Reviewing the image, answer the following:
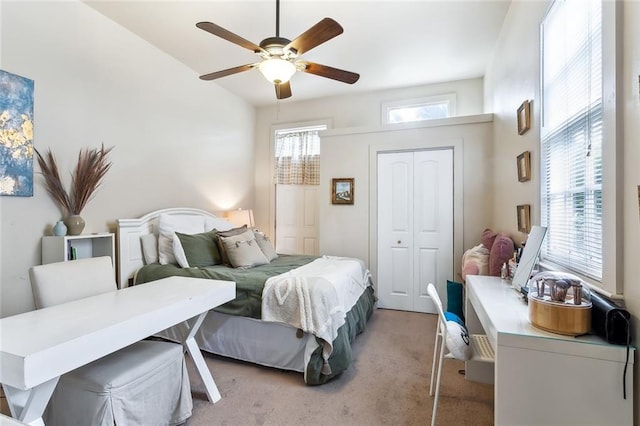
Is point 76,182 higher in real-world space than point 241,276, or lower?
higher

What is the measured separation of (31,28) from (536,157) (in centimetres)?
379

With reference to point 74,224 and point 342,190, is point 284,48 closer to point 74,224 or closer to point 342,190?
point 74,224

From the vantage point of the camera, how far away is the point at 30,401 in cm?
123

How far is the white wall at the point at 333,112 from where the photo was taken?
13.6ft

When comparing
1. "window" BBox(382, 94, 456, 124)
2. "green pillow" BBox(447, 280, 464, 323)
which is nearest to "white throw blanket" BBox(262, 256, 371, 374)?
"green pillow" BBox(447, 280, 464, 323)

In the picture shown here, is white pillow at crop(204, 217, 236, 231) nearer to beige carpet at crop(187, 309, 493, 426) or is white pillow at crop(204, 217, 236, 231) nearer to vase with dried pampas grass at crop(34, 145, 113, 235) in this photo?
vase with dried pampas grass at crop(34, 145, 113, 235)

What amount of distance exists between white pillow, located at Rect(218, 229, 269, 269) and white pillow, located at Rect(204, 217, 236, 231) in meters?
0.69

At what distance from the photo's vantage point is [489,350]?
71.1 inches

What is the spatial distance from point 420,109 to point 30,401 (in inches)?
185

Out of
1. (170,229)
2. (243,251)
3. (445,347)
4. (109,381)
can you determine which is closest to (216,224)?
(170,229)

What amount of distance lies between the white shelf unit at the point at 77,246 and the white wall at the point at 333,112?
2.63 meters

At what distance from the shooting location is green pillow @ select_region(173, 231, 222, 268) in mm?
2994

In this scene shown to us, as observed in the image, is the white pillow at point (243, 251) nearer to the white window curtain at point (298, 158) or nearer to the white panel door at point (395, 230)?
the white panel door at point (395, 230)

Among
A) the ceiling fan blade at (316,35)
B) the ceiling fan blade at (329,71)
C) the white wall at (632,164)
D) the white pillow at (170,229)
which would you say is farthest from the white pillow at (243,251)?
the white wall at (632,164)
